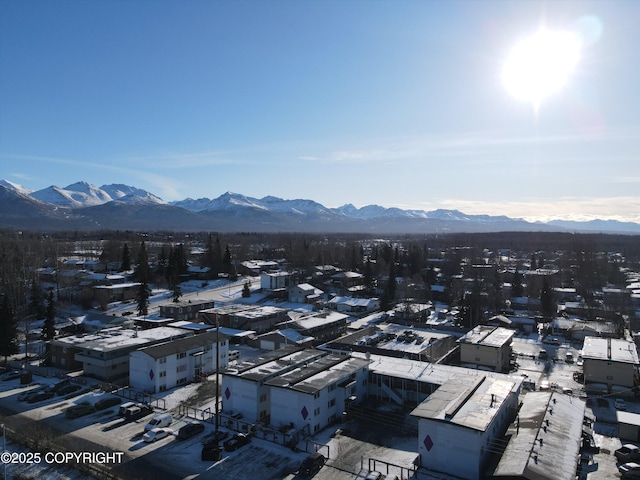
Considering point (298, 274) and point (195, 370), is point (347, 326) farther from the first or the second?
point (298, 274)

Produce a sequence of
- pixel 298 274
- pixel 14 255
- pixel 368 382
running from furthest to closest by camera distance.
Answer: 1. pixel 298 274
2. pixel 14 255
3. pixel 368 382

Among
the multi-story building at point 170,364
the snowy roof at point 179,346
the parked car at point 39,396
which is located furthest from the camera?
the snowy roof at point 179,346

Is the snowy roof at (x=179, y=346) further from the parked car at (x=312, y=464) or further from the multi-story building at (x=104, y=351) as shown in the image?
the parked car at (x=312, y=464)

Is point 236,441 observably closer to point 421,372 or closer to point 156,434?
point 156,434

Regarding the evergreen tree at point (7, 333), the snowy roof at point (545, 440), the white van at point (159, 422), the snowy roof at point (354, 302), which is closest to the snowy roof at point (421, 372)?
the snowy roof at point (545, 440)

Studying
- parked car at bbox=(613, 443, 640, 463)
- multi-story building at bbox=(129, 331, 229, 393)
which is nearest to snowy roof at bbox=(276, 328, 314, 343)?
multi-story building at bbox=(129, 331, 229, 393)

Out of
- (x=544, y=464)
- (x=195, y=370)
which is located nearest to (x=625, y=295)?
(x=544, y=464)

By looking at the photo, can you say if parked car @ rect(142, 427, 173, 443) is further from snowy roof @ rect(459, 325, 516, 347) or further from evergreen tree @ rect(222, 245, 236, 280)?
evergreen tree @ rect(222, 245, 236, 280)
